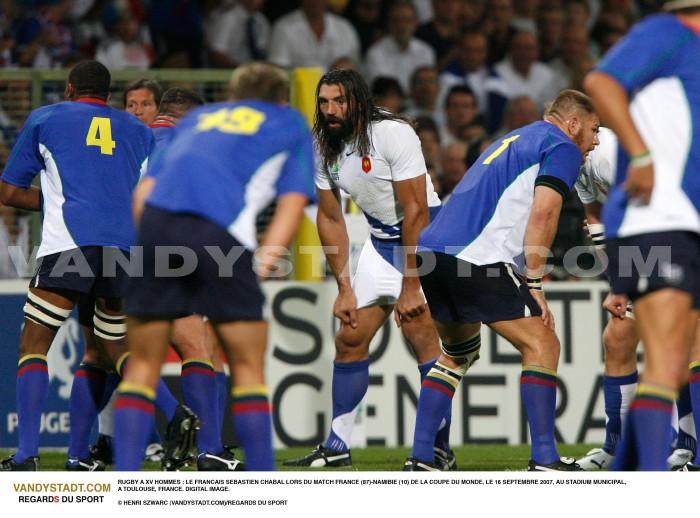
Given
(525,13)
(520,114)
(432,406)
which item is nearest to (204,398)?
(432,406)

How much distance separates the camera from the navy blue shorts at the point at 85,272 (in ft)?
22.6

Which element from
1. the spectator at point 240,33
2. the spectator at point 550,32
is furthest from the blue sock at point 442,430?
the spectator at point 550,32

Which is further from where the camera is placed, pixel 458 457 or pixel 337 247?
pixel 458 457

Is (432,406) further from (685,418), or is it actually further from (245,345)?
(245,345)

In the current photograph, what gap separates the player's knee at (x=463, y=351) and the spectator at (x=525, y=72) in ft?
21.9

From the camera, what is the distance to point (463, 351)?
6.87 m

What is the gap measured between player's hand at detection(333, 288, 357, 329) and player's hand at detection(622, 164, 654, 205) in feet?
9.93

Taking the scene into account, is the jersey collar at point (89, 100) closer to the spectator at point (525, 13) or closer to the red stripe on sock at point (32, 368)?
the red stripe on sock at point (32, 368)

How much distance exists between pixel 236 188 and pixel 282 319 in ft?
15.9

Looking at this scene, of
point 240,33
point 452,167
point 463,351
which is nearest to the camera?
point 463,351

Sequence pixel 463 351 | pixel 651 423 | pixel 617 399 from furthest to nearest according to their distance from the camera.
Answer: pixel 617 399 → pixel 463 351 → pixel 651 423

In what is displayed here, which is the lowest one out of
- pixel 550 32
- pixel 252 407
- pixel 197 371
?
pixel 252 407

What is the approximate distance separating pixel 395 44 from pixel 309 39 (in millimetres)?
952

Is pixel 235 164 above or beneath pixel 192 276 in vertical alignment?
above
